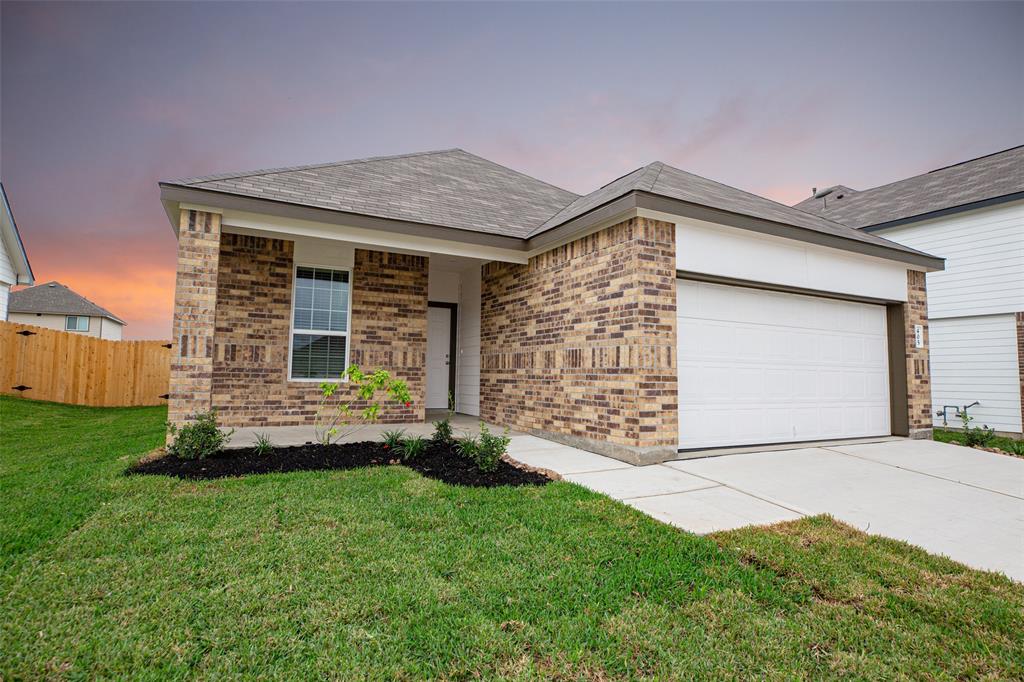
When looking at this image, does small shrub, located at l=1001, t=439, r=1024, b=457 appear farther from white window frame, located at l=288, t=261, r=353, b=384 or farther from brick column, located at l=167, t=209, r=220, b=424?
brick column, located at l=167, t=209, r=220, b=424

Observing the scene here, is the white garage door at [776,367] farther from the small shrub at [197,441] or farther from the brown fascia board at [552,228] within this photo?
the small shrub at [197,441]

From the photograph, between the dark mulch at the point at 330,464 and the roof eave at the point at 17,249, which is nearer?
the dark mulch at the point at 330,464

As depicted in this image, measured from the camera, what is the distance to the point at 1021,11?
351 inches

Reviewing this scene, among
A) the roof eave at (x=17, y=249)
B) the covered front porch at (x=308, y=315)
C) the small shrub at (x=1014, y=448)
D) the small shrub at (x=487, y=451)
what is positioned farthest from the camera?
the roof eave at (x=17, y=249)

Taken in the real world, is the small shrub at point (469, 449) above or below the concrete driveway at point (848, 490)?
above

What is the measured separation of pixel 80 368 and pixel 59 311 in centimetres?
2413

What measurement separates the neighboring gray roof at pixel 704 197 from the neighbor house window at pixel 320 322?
3661 mm

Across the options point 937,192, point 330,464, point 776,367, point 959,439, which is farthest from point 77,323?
point 937,192

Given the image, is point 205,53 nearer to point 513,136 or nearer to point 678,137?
point 513,136

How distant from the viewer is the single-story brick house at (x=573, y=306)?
6059mm

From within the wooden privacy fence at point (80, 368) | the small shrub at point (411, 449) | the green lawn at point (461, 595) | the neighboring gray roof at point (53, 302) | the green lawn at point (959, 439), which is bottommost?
the green lawn at point (461, 595)

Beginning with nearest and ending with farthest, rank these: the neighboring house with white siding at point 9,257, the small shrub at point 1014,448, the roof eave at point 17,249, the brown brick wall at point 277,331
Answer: the small shrub at point 1014,448
the brown brick wall at point 277,331
the roof eave at point 17,249
the neighboring house with white siding at point 9,257

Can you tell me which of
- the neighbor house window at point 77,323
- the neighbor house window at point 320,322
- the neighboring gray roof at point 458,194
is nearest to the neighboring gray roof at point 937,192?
the neighboring gray roof at point 458,194

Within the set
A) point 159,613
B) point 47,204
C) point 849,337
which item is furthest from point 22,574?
point 47,204
